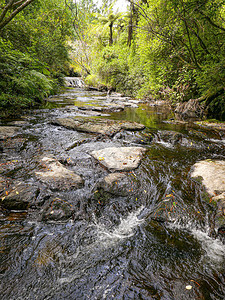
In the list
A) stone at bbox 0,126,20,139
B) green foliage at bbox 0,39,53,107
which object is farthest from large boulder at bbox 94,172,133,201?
green foliage at bbox 0,39,53,107

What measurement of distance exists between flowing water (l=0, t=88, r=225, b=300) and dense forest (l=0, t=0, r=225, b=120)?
11.3ft

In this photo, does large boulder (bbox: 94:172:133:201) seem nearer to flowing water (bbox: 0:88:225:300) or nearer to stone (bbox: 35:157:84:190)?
flowing water (bbox: 0:88:225:300)

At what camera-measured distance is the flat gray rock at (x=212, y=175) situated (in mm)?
2485

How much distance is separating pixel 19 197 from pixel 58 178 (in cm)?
64

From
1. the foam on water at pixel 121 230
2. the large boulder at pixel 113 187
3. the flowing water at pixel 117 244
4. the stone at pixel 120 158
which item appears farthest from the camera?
the stone at pixel 120 158

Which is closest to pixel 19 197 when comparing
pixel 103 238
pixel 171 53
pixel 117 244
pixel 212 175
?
pixel 103 238

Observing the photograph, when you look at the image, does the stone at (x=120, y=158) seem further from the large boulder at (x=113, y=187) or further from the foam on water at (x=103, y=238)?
the foam on water at (x=103, y=238)

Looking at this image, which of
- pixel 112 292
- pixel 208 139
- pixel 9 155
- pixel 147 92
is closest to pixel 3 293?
pixel 112 292

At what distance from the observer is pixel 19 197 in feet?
6.98

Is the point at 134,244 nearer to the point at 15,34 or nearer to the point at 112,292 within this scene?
the point at 112,292

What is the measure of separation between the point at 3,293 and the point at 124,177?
2.04m

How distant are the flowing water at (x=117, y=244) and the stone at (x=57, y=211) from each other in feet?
0.23

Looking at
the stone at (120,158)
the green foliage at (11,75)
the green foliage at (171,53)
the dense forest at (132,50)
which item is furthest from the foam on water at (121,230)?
the green foliage at (11,75)

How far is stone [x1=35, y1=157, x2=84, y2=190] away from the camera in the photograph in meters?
2.51
